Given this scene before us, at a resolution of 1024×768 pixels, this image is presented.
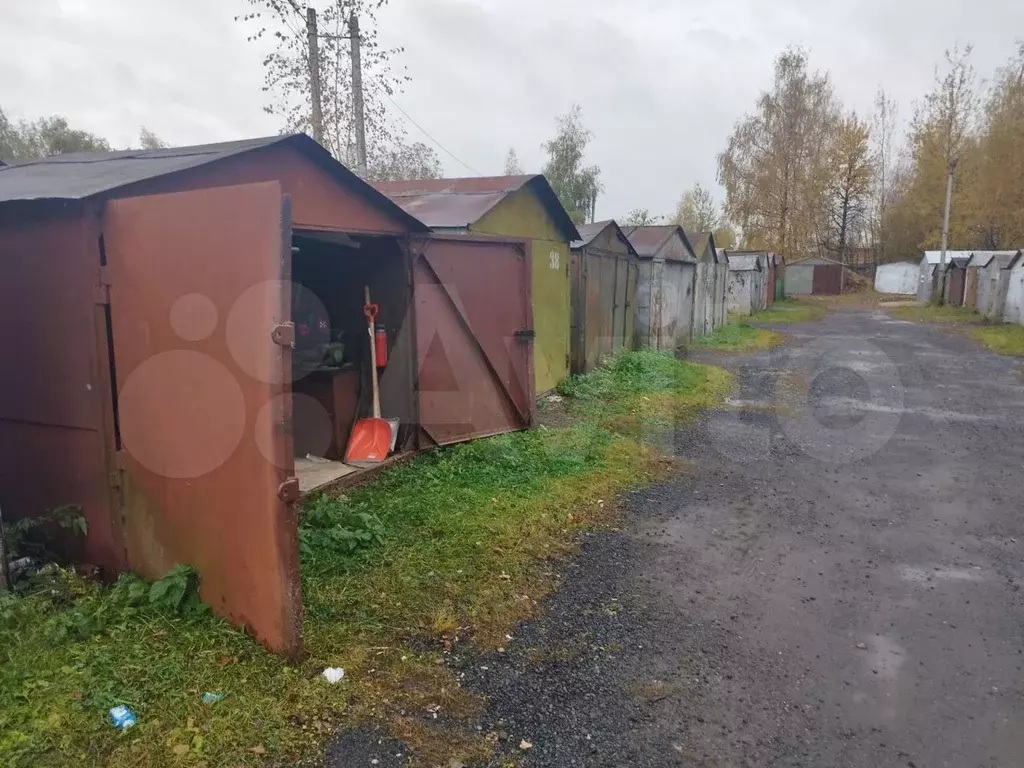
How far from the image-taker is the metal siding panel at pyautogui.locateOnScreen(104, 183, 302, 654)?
2936 mm

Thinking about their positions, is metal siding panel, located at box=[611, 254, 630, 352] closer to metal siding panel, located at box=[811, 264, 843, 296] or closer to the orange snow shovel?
the orange snow shovel

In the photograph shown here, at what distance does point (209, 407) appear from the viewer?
320cm

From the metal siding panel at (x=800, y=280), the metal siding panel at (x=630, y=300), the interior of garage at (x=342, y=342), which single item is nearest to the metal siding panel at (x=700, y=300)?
the metal siding panel at (x=630, y=300)

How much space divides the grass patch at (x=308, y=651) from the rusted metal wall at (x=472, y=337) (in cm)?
161

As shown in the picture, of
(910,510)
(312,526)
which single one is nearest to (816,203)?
(910,510)

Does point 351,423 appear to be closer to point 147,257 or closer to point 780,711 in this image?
point 147,257

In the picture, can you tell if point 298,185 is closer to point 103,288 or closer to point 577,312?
point 103,288

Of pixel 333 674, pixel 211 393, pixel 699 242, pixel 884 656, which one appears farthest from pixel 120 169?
pixel 699 242

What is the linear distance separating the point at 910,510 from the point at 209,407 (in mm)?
5396

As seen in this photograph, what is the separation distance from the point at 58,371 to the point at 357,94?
1103 centimetres

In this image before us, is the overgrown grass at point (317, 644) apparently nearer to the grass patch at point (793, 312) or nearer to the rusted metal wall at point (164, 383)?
the rusted metal wall at point (164, 383)

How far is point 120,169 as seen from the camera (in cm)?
398

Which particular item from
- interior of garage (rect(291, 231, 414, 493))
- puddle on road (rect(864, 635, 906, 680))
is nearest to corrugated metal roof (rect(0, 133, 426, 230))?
interior of garage (rect(291, 231, 414, 493))

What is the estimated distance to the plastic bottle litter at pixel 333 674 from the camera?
297cm
